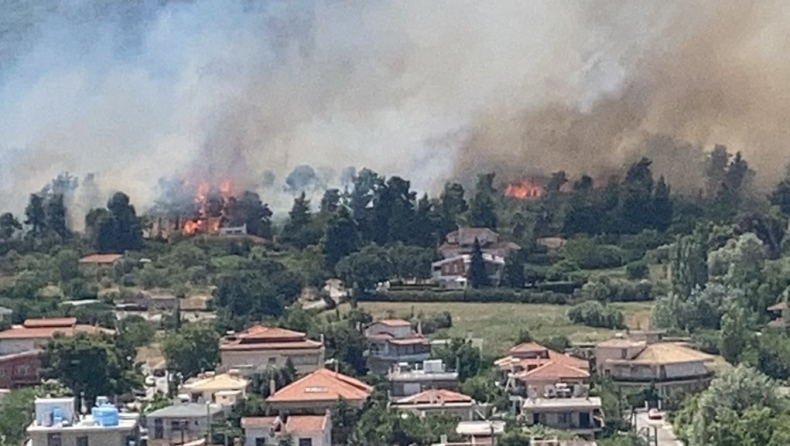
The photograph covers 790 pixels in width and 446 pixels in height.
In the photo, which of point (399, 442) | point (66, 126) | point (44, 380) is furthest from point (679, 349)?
point (66, 126)

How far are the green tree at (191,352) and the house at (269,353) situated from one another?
0.07 metres

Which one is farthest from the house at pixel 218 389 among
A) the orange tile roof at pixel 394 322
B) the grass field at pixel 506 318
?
the grass field at pixel 506 318

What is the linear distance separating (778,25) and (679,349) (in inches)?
196

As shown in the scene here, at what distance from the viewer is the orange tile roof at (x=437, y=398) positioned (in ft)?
42.5

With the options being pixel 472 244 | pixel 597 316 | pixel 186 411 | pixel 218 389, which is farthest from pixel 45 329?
pixel 472 244

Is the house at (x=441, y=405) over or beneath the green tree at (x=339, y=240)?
beneath

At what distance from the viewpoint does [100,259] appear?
58.9 feet

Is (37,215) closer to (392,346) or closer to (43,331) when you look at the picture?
(43,331)

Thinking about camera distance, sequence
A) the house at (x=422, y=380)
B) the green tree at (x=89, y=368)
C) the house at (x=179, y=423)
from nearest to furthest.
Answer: the house at (x=179, y=423)
the green tree at (x=89, y=368)
the house at (x=422, y=380)

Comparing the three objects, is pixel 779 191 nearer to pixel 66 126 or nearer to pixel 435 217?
pixel 435 217

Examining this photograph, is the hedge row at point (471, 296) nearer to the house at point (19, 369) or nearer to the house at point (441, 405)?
the house at point (19, 369)

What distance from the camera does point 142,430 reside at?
40.3 feet

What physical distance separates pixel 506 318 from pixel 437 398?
114 inches

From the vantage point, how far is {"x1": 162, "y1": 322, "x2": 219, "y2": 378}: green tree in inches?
563
